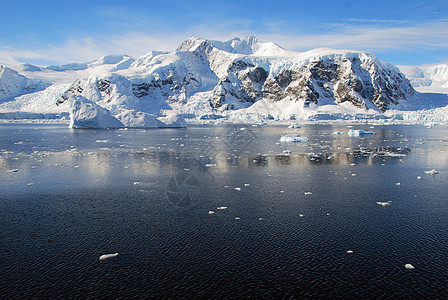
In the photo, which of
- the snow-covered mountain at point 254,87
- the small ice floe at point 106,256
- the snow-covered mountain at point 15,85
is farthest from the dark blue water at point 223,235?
the snow-covered mountain at point 15,85

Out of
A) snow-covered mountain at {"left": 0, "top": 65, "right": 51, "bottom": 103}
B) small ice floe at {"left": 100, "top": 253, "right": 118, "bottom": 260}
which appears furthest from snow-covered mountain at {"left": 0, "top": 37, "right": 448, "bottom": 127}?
small ice floe at {"left": 100, "top": 253, "right": 118, "bottom": 260}

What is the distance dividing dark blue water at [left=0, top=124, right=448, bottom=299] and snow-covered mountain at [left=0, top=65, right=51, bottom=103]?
571 feet

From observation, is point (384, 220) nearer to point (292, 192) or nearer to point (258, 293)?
point (292, 192)

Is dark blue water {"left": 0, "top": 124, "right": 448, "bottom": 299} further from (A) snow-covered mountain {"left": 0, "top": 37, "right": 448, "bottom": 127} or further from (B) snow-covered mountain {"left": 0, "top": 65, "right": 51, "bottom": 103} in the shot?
(B) snow-covered mountain {"left": 0, "top": 65, "right": 51, "bottom": 103}

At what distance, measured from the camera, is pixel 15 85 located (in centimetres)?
16325

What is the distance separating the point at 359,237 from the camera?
29.5 ft

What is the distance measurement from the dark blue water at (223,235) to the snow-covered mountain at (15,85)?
17401 centimetres

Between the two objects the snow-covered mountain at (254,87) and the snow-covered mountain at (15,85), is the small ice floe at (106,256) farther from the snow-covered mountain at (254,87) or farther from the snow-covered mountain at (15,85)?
the snow-covered mountain at (15,85)

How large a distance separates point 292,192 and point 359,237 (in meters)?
4.79

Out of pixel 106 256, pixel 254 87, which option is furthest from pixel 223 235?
pixel 254 87

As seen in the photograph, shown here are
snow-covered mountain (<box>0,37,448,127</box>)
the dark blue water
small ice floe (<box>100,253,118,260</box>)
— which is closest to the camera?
the dark blue water

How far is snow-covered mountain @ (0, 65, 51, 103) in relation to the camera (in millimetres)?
158700

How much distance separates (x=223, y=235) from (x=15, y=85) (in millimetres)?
191977

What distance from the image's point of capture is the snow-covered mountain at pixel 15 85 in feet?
521
